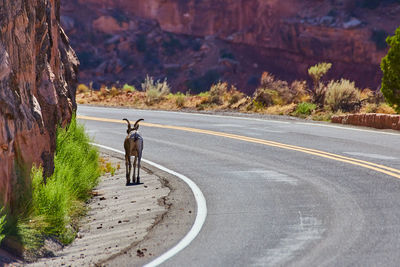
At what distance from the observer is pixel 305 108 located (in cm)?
2761

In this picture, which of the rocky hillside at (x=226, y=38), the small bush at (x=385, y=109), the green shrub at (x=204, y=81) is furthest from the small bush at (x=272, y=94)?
the green shrub at (x=204, y=81)

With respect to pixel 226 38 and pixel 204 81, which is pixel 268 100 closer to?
pixel 204 81

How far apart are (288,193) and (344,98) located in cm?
1659

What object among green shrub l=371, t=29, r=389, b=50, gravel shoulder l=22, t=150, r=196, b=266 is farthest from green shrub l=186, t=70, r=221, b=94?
gravel shoulder l=22, t=150, r=196, b=266

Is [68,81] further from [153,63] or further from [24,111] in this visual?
[153,63]

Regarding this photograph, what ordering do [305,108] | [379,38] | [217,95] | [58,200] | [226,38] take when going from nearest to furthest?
[58,200]
[305,108]
[217,95]
[379,38]
[226,38]

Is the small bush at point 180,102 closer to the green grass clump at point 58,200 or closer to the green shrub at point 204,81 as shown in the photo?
the green grass clump at point 58,200

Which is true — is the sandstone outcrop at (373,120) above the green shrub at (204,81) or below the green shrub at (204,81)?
below

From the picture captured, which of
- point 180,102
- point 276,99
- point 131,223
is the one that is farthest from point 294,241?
point 180,102

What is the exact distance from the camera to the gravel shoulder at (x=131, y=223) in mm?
8125

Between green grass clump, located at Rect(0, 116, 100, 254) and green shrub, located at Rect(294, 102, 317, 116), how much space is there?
1462 cm

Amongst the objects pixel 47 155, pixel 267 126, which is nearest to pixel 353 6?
pixel 267 126

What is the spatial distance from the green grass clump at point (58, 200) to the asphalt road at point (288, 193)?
202cm

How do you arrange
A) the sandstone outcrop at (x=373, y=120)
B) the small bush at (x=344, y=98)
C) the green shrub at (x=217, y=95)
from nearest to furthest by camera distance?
the sandstone outcrop at (x=373, y=120) < the small bush at (x=344, y=98) < the green shrub at (x=217, y=95)
